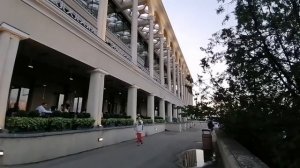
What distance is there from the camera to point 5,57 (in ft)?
28.7

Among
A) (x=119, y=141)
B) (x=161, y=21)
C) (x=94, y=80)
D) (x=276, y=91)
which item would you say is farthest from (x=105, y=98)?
(x=276, y=91)

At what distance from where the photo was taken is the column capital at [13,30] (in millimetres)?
8552

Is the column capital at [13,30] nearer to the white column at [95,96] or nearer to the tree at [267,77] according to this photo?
the white column at [95,96]

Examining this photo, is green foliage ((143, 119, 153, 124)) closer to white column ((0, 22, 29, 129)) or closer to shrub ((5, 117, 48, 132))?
shrub ((5, 117, 48, 132))

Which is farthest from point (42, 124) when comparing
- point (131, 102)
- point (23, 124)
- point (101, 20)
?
point (131, 102)

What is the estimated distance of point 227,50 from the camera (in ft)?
35.3

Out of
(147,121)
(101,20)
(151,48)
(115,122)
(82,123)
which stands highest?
(151,48)

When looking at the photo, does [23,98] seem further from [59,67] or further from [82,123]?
[82,123]

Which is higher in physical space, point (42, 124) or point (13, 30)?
point (13, 30)

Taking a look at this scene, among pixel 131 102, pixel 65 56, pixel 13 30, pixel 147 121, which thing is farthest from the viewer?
pixel 147 121

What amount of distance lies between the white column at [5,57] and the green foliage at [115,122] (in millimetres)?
7586

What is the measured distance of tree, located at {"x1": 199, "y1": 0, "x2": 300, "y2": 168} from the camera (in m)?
8.37

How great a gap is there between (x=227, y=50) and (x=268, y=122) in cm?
357

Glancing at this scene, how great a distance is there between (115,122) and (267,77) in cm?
1109
